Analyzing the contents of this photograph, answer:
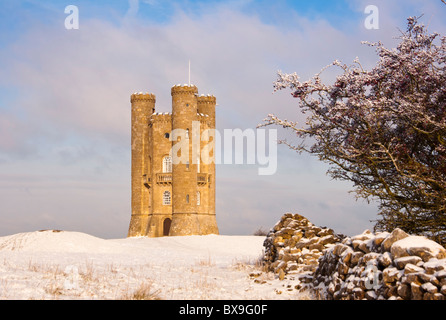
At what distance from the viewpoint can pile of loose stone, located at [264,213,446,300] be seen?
725 centimetres

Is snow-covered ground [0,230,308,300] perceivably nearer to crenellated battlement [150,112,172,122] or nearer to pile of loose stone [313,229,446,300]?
pile of loose stone [313,229,446,300]

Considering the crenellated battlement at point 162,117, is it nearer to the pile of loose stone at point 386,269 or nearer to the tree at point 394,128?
the tree at point 394,128

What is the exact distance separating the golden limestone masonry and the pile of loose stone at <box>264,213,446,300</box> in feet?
97.9

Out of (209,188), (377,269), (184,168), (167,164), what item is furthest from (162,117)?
(377,269)

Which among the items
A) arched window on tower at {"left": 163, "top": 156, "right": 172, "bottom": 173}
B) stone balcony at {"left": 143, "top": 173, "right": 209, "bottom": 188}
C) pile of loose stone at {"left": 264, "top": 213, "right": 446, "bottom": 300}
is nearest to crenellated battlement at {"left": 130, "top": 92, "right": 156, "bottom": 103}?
arched window on tower at {"left": 163, "top": 156, "right": 172, "bottom": 173}

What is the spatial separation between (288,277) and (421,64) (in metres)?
6.48

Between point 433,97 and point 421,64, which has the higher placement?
point 421,64

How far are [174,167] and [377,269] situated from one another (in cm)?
3474

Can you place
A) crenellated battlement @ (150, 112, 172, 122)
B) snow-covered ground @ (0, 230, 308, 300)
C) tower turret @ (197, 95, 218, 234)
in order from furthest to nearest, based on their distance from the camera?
crenellated battlement @ (150, 112, 172, 122), tower turret @ (197, 95, 218, 234), snow-covered ground @ (0, 230, 308, 300)

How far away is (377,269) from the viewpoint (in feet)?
26.8
